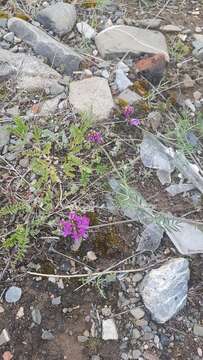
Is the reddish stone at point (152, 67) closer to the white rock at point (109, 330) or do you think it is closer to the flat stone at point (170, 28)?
the flat stone at point (170, 28)

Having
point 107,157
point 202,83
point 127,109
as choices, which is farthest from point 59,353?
point 202,83

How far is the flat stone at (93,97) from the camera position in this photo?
3697mm

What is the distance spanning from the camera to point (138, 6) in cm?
461

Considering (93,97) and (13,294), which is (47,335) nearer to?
(13,294)

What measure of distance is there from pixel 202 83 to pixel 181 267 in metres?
1.61

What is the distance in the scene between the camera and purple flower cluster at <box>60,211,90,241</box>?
3.07 meters

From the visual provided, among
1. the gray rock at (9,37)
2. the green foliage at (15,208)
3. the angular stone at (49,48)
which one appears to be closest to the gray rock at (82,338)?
the green foliage at (15,208)

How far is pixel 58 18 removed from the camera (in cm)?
425

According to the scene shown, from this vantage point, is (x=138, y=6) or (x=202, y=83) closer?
(x=202, y=83)

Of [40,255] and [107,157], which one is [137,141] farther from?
[40,255]

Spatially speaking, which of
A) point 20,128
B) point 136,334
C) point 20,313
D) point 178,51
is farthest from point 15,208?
point 178,51

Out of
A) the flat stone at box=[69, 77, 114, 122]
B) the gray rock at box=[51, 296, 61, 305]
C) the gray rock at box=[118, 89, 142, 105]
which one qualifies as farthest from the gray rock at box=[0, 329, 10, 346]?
the gray rock at box=[118, 89, 142, 105]

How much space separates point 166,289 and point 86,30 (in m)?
2.17

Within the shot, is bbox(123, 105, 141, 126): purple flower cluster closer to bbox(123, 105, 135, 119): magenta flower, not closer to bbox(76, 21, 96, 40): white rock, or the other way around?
bbox(123, 105, 135, 119): magenta flower
